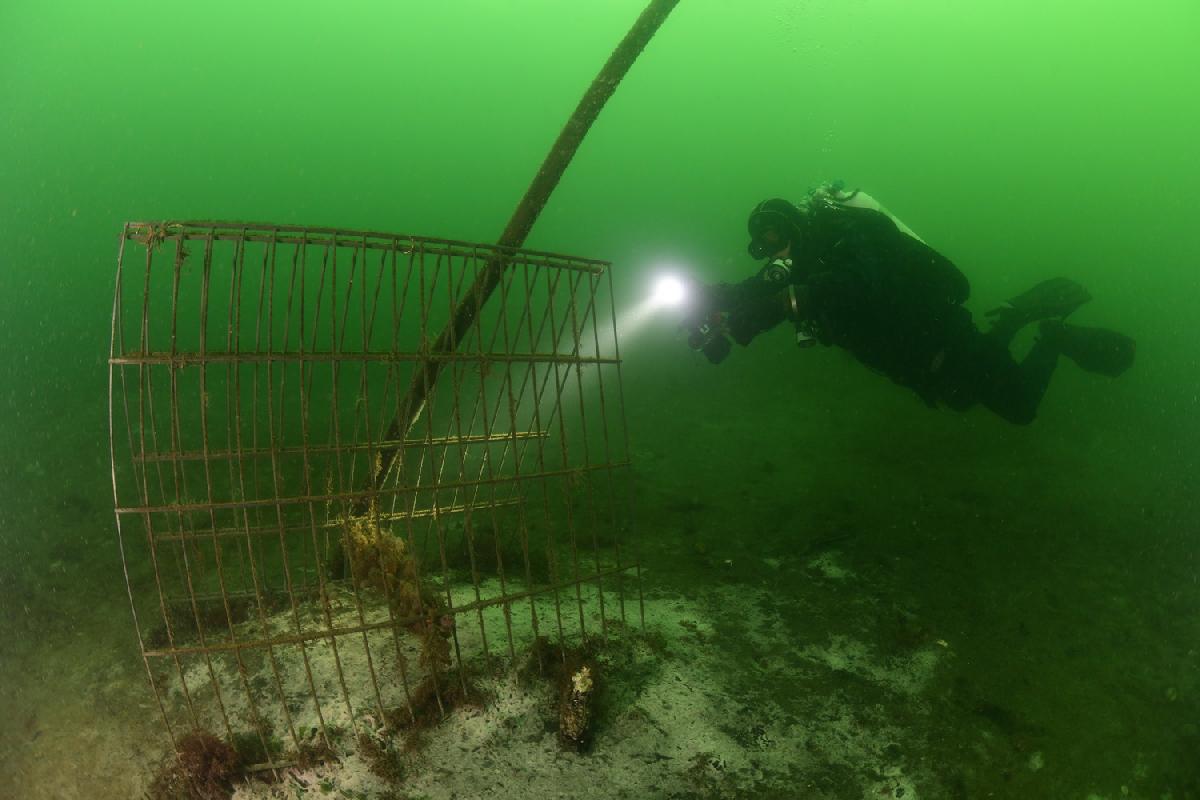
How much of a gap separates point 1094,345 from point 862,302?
266 centimetres

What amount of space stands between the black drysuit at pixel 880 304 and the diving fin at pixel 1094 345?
0.80 metres

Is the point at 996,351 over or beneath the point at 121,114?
beneath

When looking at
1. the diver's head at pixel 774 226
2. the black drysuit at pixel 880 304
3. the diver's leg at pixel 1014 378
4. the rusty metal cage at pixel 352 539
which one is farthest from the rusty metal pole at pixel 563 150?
the diver's leg at pixel 1014 378

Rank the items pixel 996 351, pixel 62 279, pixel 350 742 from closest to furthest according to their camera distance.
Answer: pixel 350 742, pixel 996 351, pixel 62 279

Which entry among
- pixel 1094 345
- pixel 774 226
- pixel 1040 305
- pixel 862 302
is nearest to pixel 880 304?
pixel 862 302

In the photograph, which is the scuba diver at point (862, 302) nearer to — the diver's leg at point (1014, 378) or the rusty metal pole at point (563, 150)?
the diver's leg at point (1014, 378)

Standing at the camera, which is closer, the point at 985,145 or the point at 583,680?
the point at 583,680

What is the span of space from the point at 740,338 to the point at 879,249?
51.2 inches

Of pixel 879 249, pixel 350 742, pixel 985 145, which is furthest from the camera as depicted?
pixel 985 145

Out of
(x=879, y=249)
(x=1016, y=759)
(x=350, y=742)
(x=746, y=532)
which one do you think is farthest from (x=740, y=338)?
(x=350, y=742)

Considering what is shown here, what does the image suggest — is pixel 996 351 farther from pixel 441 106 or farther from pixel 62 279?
pixel 441 106

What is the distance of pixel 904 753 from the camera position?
2.97 meters

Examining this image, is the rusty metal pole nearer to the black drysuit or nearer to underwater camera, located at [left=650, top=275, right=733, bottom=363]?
underwater camera, located at [left=650, top=275, right=733, bottom=363]

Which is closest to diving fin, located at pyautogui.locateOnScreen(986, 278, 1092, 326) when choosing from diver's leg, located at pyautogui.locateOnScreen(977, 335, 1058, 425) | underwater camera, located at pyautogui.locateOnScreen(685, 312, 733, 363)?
diver's leg, located at pyautogui.locateOnScreen(977, 335, 1058, 425)
